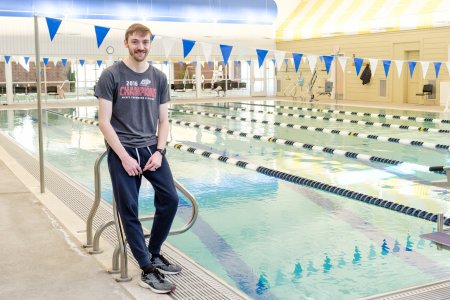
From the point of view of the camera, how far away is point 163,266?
345 cm

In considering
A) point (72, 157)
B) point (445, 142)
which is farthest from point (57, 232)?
point (445, 142)

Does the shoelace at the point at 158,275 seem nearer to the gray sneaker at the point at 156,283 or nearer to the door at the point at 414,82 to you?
the gray sneaker at the point at 156,283

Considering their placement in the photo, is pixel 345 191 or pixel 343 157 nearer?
pixel 345 191

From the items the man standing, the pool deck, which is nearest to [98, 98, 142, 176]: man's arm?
the man standing

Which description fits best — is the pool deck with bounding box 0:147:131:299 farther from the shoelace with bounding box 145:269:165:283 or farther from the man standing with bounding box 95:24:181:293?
the man standing with bounding box 95:24:181:293

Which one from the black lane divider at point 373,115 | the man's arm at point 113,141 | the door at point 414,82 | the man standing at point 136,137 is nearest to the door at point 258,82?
the black lane divider at point 373,115

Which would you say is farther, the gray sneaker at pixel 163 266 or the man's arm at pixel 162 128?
the gray sneaker at pixel 163 266

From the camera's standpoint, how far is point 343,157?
29.0 feet

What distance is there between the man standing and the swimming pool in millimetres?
758

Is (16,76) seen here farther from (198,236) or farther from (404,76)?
(198,236)

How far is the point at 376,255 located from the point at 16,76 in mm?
29873

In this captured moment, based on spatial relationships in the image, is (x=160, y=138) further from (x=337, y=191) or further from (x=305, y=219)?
(x=337, y=191)

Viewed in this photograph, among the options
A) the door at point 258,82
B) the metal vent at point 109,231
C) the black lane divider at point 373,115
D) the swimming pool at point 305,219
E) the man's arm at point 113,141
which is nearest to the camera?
the man's arm at point 113,141

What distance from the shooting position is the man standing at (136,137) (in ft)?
10.2
